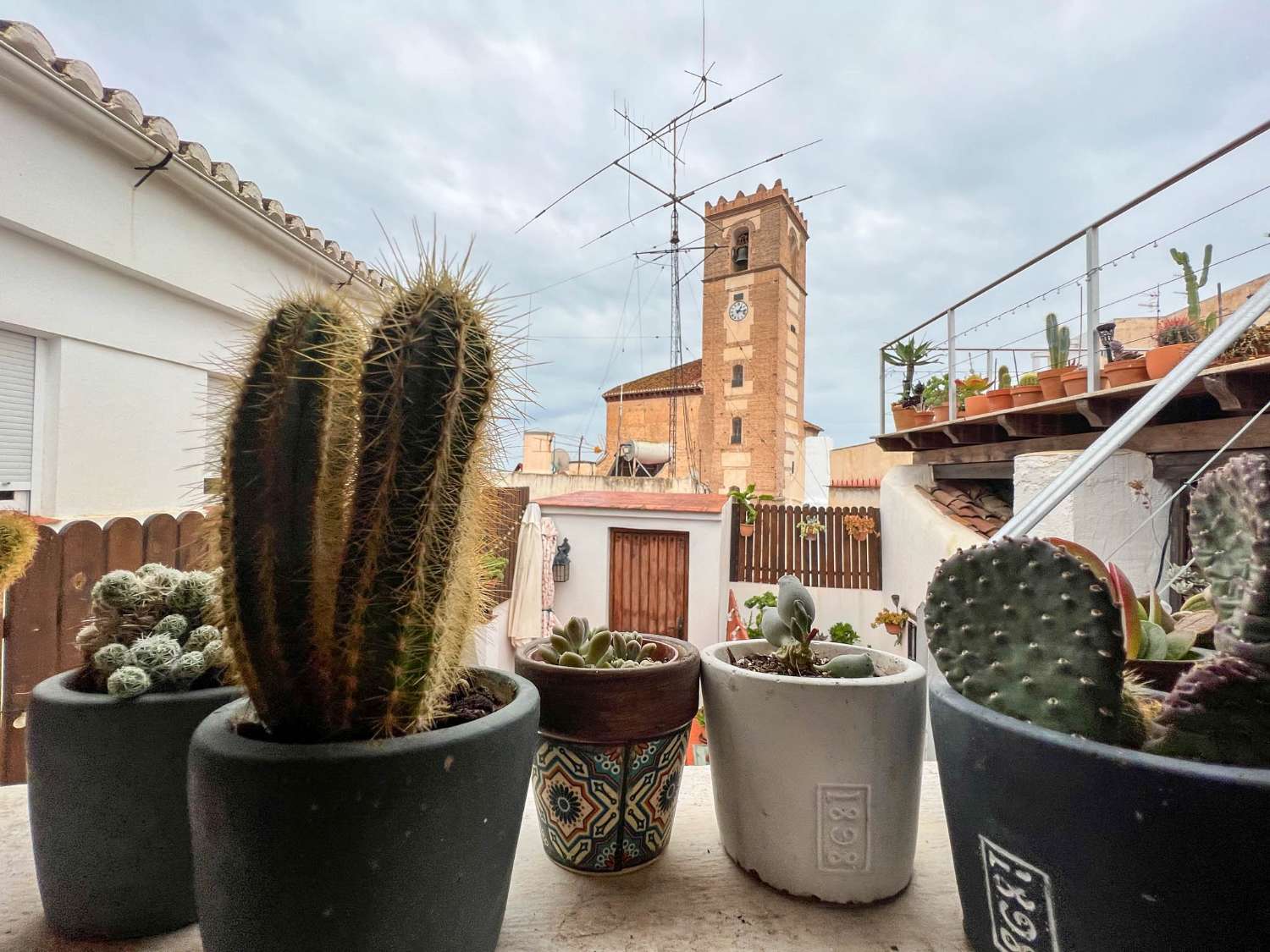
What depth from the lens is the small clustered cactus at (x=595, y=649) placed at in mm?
807

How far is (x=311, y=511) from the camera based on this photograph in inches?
20.1

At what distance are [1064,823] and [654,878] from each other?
55cm

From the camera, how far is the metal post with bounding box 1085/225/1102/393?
2385 mm

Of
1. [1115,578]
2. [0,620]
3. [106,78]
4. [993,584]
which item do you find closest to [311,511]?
[993,584]

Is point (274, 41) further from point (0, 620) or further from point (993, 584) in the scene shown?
point (993, 584)

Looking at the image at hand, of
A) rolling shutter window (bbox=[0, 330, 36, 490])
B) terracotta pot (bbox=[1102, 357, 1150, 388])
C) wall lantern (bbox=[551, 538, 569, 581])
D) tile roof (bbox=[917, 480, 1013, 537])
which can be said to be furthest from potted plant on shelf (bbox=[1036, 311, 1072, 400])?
wall lantern (bbox=[551, 538, 569, 581])

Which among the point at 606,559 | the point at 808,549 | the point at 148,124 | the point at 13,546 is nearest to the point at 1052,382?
the point at 808,549

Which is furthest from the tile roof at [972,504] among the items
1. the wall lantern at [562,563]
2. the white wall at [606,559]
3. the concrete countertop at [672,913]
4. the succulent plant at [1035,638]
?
the wall lantern at [562,563]

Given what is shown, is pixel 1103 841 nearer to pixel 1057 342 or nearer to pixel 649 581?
pixel 1057 342

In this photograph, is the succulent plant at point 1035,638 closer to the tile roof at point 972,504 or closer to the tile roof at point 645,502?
the tile roof at point 972,504

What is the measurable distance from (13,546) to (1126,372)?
3343mm

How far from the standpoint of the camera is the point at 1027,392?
114 inches

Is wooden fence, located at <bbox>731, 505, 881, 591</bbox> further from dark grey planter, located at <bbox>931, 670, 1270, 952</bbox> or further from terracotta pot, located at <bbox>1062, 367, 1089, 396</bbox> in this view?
dark grey planter, located at <bbox>931, 670, 1270, 952</bbox>

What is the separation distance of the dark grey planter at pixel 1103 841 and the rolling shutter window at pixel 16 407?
2.85 metres
